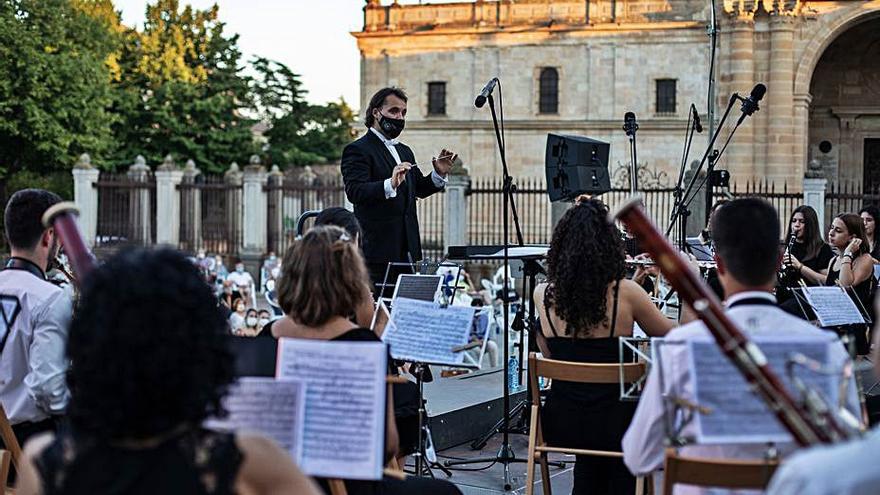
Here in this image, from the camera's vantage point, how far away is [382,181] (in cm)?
712

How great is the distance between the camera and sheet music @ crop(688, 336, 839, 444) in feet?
9.89

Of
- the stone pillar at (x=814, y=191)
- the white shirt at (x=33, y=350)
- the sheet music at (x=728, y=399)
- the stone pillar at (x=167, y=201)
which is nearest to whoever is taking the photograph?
the sheet music at (x=728, y=399)

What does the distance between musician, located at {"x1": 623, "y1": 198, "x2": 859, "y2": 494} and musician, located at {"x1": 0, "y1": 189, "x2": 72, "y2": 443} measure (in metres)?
2.49

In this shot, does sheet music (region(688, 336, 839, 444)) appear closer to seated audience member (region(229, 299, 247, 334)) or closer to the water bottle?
the water bottle

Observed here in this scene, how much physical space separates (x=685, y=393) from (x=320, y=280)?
151 cm

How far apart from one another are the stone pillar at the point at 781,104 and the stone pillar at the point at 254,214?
51.6 feet

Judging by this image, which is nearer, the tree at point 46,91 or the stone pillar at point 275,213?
the stone pillar at point 275,213

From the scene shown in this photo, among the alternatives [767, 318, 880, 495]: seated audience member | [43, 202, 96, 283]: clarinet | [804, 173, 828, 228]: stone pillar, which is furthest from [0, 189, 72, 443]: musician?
[804, 173, 828, 228]: stone pillar

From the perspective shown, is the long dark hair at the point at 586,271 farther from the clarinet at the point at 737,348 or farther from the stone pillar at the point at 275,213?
the stone pillar at the point at 275,213

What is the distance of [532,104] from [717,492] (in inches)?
1392

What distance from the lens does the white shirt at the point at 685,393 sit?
3271 millimetres

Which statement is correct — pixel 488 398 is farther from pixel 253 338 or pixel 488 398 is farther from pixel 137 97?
pixel 137 97

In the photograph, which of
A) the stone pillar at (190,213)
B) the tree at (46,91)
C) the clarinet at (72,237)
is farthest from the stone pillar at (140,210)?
the clarinet at (72,237)

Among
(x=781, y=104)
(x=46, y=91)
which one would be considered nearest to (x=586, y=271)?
(x=781, y=104)
